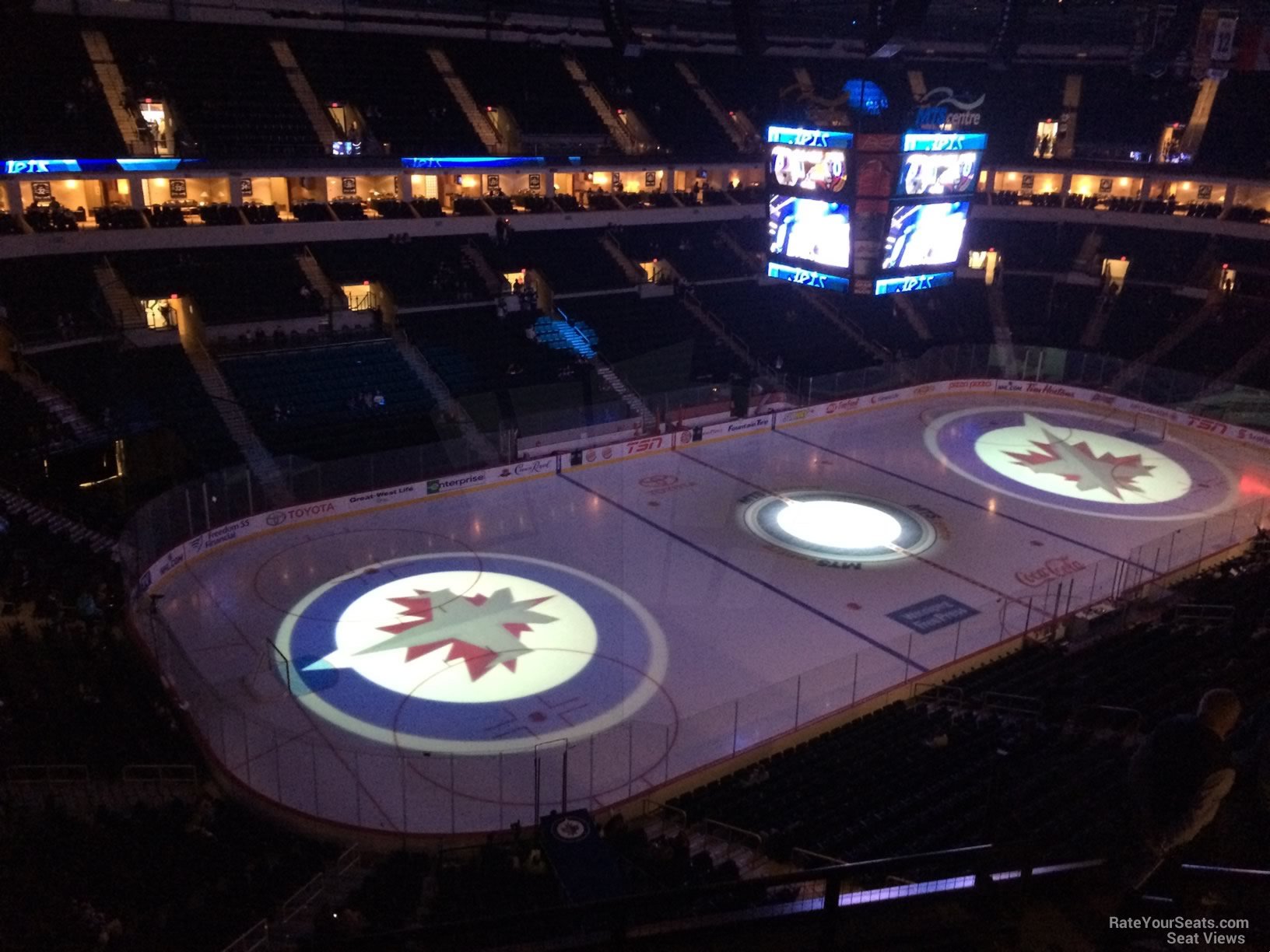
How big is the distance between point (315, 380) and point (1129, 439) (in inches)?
859

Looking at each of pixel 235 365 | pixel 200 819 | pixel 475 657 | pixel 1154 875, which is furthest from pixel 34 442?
pixel 1154 875

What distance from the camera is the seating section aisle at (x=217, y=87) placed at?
1112 inches

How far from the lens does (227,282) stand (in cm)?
2750

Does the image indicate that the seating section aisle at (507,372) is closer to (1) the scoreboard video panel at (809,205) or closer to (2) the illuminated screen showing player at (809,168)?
(1) the scoreboard video panel at (809,205)

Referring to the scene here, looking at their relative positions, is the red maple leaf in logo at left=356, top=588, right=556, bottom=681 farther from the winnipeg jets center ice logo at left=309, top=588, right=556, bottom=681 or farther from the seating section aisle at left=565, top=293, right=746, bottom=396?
the seating section aisle at left=565, top=293, right=746, bottom=396

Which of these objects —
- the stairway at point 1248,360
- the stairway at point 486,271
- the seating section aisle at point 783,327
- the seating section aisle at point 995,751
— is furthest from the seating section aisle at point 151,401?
the stairway at point 1248,360

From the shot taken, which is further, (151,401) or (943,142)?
(151,401)

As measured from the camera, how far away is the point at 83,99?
26.8 m

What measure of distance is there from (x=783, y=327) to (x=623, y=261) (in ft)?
19.6

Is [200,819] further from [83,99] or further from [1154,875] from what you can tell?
[83,99]

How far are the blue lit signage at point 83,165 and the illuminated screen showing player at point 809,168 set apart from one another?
51.3ft

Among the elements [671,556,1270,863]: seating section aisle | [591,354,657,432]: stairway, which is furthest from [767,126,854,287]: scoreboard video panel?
[671,556,1270,863]: seating section aisle

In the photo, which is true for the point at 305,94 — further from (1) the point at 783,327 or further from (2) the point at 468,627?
(2) the point at 468,627

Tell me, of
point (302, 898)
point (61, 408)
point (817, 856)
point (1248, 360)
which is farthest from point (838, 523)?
point (1248, 360)
